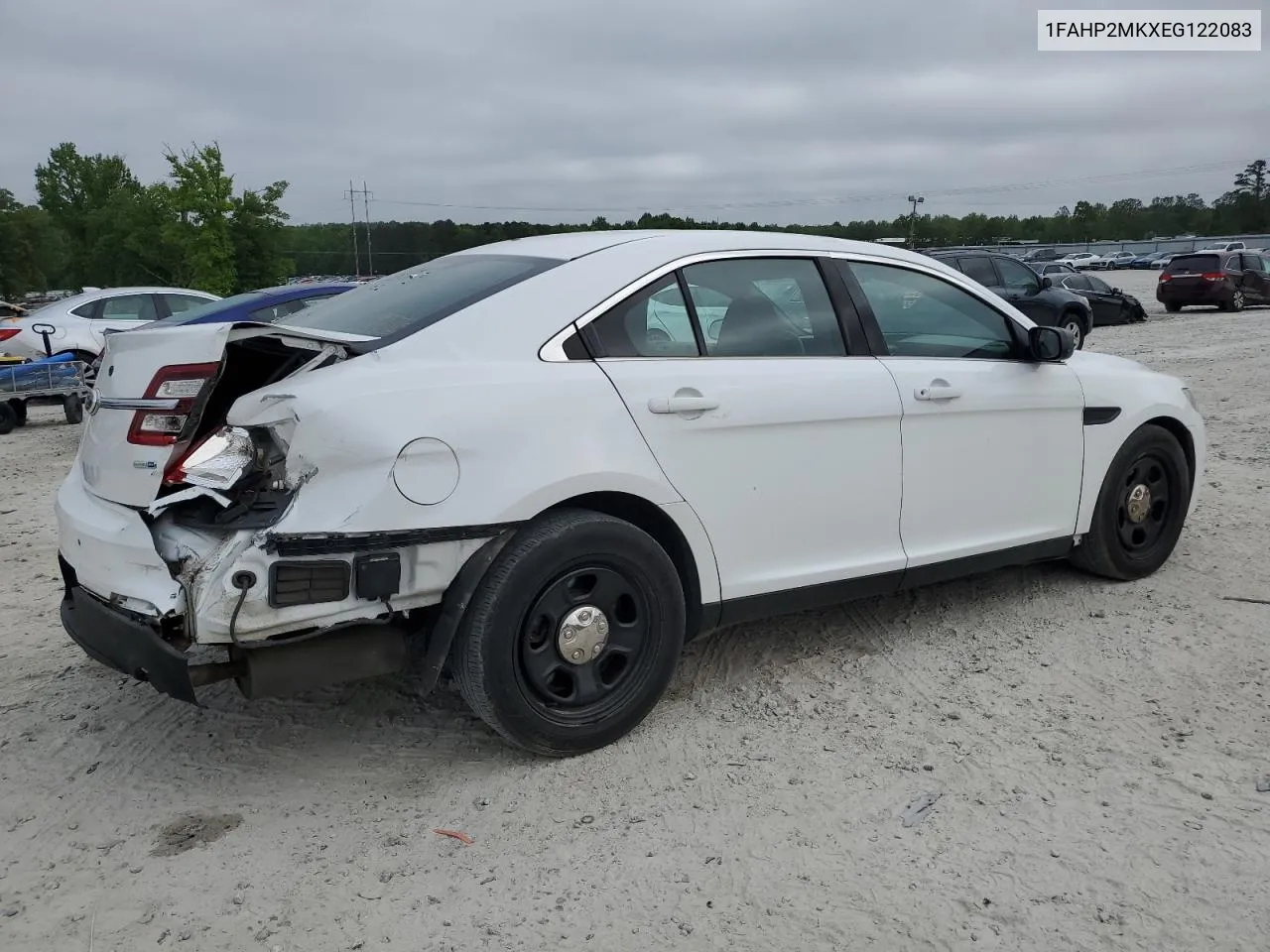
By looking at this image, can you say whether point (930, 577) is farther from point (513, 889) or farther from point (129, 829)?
point (129, 829)

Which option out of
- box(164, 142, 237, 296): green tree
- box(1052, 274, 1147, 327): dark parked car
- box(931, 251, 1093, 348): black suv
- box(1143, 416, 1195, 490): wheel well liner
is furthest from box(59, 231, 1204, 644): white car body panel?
box(164, 142, 237, 296): green tree

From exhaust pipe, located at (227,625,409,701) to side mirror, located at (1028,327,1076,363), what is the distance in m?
2.92

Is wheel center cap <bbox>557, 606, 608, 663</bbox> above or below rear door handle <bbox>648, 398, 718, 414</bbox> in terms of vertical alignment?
below

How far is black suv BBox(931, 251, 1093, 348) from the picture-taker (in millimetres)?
16953

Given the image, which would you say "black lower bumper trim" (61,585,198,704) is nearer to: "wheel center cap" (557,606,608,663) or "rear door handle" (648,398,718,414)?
"wheel center cap" (557,606,608,663)

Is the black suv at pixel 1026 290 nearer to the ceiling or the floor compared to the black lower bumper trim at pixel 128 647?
nearer to the ceiling

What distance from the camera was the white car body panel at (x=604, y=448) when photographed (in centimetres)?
297

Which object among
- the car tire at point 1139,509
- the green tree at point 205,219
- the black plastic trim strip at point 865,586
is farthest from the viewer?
the green tree at point 205,219

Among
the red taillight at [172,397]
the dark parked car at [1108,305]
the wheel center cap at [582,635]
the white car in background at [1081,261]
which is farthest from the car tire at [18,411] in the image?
the white car in background at [1081,261]

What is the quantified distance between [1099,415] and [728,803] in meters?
2.69

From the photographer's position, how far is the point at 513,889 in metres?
2.78

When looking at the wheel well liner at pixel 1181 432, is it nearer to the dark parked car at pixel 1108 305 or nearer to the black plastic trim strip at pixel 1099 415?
the black plastic trim strip at pixel 1099 415

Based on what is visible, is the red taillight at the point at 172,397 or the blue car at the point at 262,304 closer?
the red taillight at the point at 172,397

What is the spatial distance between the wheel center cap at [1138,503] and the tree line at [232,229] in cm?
175
